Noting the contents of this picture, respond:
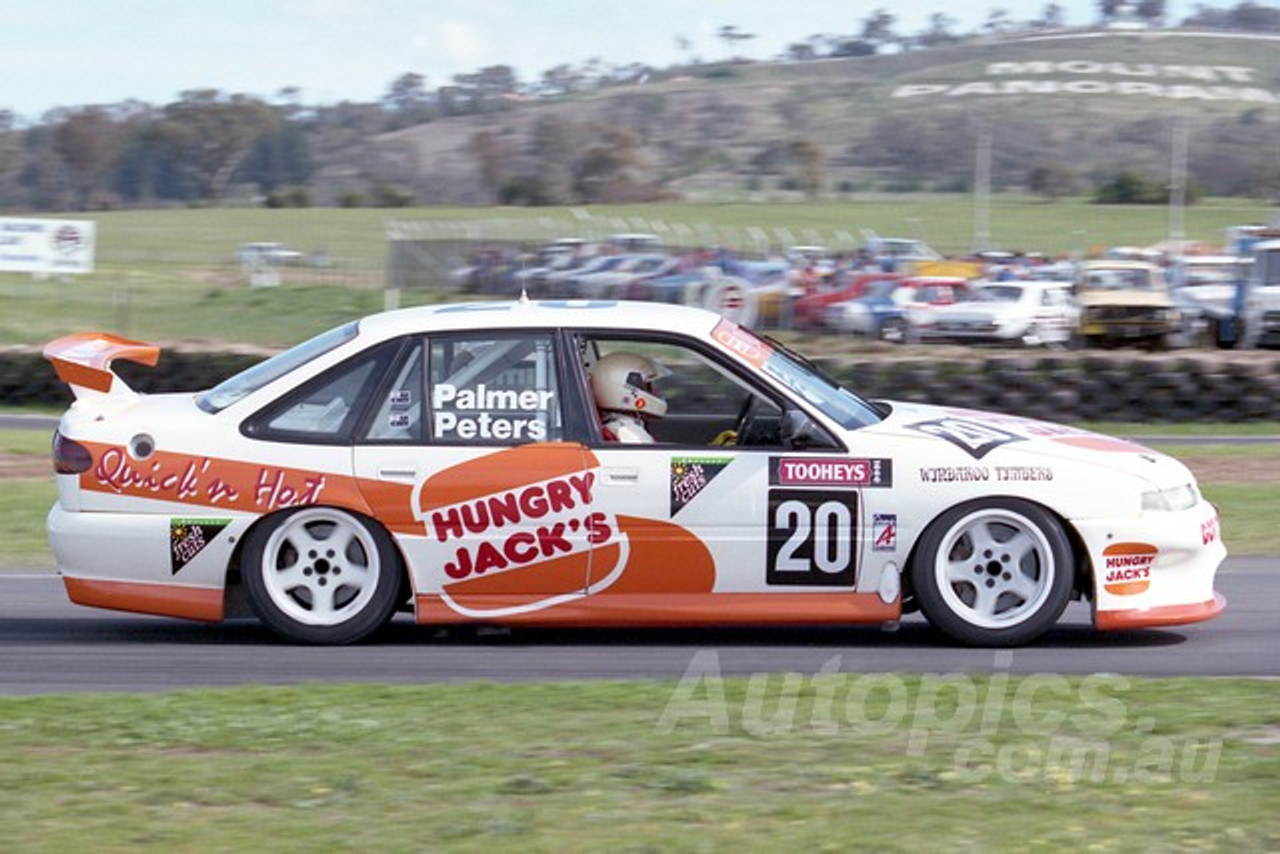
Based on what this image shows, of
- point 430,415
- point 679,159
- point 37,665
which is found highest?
point 679,159

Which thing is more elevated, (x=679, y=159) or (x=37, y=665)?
(x=679, y=159)

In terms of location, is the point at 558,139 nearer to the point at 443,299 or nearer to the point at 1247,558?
the point at 443,299

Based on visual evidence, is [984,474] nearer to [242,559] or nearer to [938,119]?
[242,559]

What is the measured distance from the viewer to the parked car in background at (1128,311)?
30062 millimetres

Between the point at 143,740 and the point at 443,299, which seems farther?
the point at 443,299

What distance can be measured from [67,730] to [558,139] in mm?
94731

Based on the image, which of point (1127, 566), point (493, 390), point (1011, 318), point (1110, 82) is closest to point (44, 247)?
point (1011, 318)

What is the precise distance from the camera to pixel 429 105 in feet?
432

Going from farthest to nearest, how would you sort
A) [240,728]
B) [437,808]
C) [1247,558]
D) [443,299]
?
[443,299], [1247,558], [240,728], [437,808]

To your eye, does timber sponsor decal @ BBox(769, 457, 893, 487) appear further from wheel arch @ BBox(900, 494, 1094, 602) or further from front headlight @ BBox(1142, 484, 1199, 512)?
front headlight @ BBox(1142, 484, 1199, 512)

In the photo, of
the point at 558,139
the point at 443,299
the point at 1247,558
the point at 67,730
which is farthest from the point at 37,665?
the point at 558,139

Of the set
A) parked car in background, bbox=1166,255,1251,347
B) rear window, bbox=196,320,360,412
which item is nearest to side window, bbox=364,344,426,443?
rear window, bbox=196,320,360,412

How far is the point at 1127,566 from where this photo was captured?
738 centimetres

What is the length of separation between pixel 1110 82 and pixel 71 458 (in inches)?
4352
